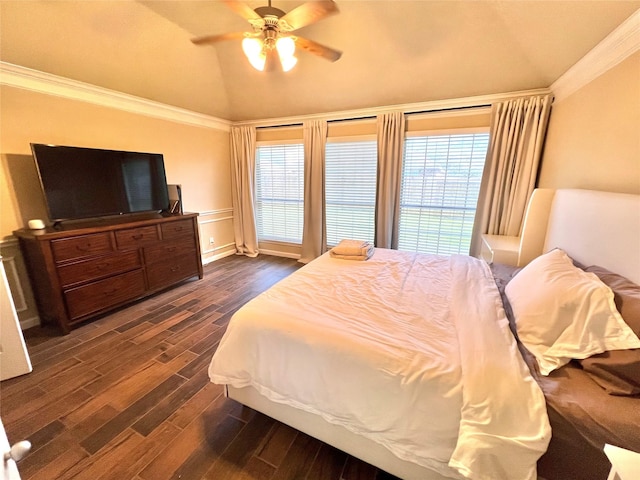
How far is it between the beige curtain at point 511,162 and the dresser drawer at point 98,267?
410 centimetres

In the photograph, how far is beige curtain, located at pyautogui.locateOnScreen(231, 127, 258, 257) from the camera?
4441 millimetres

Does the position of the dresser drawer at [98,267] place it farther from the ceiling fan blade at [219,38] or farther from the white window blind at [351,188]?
the white window blind at [351,188]

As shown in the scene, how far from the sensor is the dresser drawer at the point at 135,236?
2.69 metres

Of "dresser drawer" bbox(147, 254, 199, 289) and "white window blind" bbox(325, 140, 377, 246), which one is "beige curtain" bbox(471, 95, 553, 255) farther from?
"dresser drawer" bbox(147, 254, 199, 289)

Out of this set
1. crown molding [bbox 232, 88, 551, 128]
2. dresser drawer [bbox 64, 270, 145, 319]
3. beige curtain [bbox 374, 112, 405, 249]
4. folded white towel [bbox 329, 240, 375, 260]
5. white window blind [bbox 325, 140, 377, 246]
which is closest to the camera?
dresser drawer [bbox 64, 270, 145, 319]

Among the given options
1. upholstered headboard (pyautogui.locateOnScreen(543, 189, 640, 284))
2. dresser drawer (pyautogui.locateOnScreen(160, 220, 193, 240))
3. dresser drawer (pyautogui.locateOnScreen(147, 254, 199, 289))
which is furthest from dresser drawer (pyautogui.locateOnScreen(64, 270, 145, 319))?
upholstered headboard (pyautogui.locateOnScreen(543, 189, 640, 284))

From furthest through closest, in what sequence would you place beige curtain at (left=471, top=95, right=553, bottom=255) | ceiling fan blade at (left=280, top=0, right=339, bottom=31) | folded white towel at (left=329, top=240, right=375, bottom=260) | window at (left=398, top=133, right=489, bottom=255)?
window at (left=398, top=133, right=489, bottom=255) < beige curtain at (left=471, top=95, right=553, bottom=255) < folded white towel at (left=329, top=240, right=375, bottom=260) < ceiling fan blade at (left=280, top=0, right=339, bottom=31)

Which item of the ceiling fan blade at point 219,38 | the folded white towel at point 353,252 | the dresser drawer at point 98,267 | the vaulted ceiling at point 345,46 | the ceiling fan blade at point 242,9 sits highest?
the vaulted ceiling at point 345,46

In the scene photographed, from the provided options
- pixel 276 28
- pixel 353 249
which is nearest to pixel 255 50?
pixel 276 28

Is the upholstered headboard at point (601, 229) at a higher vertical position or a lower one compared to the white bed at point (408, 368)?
higher

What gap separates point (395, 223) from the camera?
3643 mm

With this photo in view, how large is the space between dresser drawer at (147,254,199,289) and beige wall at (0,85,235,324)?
2.84ft

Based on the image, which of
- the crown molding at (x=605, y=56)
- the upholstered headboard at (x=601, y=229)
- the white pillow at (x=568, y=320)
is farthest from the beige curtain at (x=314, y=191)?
the white pillow at (x=568, y=320)

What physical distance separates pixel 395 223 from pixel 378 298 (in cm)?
215
